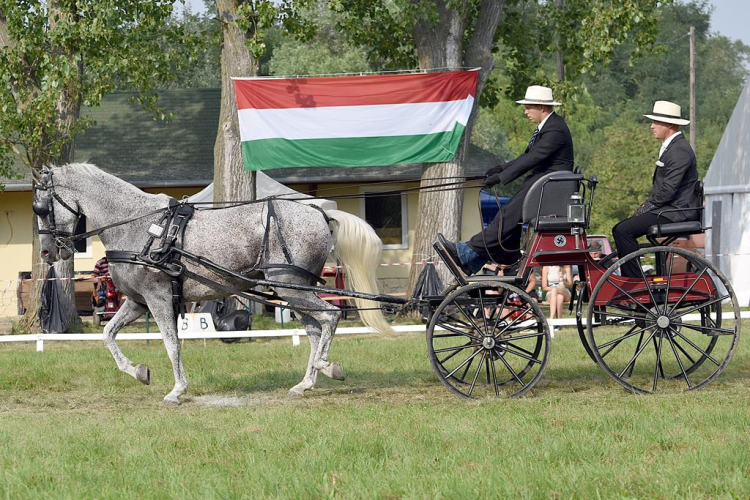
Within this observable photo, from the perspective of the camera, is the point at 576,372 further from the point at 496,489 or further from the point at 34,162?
the point at 34,162

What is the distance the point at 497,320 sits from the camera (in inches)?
336

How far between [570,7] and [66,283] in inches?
431

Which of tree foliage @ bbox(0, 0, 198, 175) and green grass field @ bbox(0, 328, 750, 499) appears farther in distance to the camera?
tree foliage @ bbox(0, 0, 198, 175)

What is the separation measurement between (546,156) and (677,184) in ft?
3.60

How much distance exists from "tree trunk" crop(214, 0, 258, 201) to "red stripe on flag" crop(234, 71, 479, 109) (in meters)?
0.63

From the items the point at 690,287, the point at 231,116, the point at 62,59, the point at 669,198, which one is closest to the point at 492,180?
the point at 669,198

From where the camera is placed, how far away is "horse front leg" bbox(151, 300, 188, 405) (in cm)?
912

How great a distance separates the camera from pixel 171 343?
9258 millimetres

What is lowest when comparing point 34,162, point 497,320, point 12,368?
point 12,368

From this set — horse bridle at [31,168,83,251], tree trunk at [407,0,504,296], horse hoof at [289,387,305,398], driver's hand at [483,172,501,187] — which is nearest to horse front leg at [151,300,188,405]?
horse hoof at [289,387,305,398]

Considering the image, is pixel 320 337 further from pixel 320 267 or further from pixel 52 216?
pixel 52 216

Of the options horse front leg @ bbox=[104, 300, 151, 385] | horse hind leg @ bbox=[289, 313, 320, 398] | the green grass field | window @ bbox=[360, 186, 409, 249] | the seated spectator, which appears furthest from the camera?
window @ bbox=[360, 186, 409, 249]

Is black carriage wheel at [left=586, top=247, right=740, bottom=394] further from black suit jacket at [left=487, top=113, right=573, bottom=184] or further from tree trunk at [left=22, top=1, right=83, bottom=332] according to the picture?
tree trunk at [left=22, top=1, right=83, bottom=332]

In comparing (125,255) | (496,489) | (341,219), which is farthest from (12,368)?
(496,489)
